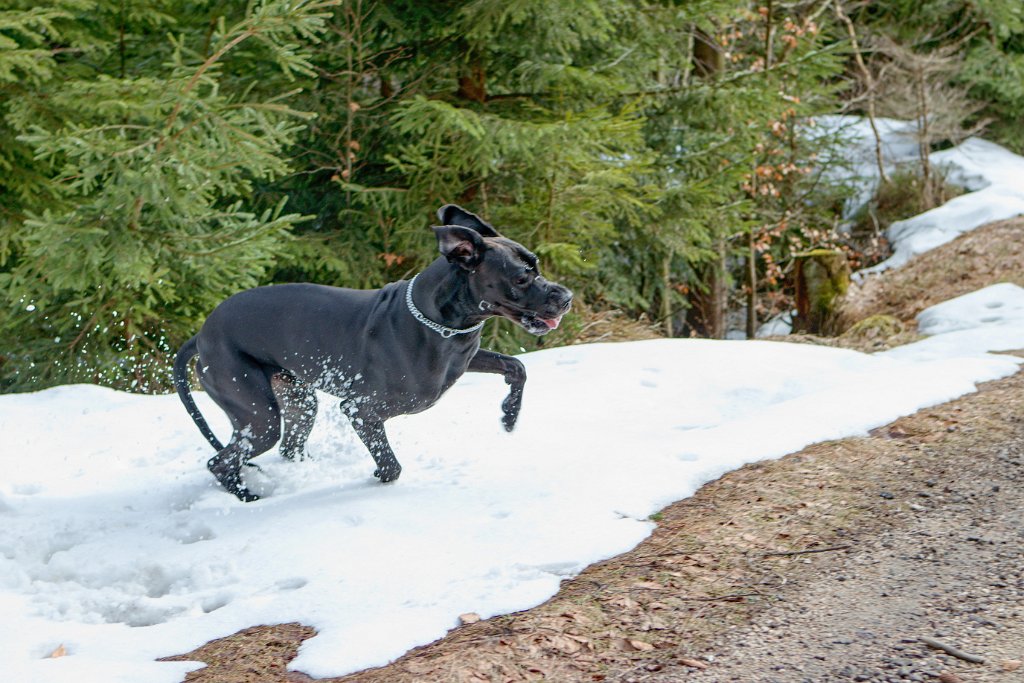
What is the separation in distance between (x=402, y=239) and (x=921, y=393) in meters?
4.94

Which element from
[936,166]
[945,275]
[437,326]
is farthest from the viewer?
[936,166]

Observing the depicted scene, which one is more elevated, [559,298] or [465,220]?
[465,220]

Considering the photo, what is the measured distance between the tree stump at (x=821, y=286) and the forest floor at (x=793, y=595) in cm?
756

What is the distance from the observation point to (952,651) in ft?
10.9

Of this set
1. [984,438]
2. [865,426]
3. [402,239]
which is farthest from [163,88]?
[984,438]

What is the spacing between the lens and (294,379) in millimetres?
5219

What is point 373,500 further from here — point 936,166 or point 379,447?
point 936,166

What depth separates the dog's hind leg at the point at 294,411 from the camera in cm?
525

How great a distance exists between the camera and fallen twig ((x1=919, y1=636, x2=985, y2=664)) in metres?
3.27

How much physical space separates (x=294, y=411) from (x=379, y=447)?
71 centimetres

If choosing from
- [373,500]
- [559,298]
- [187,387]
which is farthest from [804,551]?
[187,387]

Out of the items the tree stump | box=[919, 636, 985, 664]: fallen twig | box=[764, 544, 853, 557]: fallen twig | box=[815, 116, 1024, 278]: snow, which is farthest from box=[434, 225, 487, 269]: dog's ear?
box=[815, 116, 1024, 278]: snow

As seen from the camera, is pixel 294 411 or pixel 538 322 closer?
pixel 538 322

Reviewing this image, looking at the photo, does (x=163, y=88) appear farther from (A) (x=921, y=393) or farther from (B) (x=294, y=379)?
(A) (x=921, y=393)
